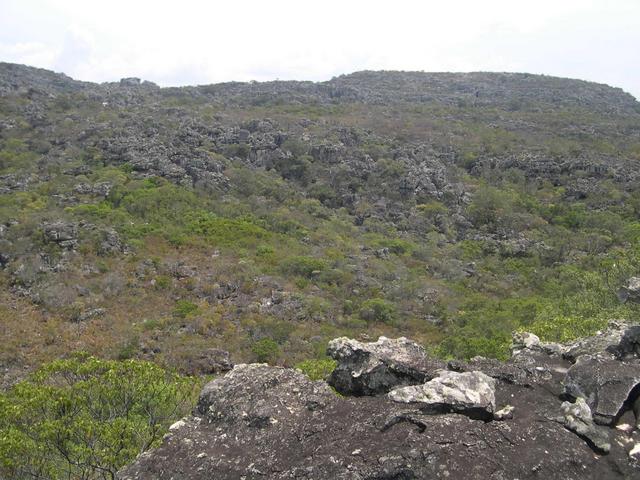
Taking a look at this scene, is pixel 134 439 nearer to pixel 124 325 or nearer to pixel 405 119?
pixel 124 325

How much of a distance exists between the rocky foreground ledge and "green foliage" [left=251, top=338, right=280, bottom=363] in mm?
12722

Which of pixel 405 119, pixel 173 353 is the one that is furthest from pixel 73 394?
pixel 405 119

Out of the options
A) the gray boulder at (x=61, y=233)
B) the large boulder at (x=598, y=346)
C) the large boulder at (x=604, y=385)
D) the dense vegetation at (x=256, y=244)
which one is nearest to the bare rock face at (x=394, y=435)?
the large boulder at (x=604, y=385)

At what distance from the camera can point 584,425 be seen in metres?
6.04

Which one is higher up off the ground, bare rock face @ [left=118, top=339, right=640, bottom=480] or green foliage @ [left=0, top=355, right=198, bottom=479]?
bare rock face @ [left=118, top=339, right=640, bottom=480]

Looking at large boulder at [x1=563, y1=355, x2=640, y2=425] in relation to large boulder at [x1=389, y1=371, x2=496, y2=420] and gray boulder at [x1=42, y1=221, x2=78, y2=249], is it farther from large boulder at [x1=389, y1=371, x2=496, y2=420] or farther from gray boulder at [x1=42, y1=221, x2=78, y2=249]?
gray boulder at [x1=42, y1=221, x2=78, y2=249]

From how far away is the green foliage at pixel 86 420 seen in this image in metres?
7.57

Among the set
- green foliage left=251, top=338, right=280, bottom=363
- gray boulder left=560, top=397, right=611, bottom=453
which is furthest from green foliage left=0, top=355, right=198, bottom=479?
green foliage left=251, top=338, right=280, bottom=363

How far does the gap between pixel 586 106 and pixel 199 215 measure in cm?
7568

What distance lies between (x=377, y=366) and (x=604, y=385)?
2924 millimetres

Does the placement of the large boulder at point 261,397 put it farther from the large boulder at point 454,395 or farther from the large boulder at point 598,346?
the large boulder at point 598,346

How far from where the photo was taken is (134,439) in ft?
26.6

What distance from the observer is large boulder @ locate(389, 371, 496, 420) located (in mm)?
6262

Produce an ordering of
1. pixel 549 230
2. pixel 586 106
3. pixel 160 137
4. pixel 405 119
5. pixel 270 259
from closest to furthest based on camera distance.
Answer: pixel 270 259, pixel 549 230, pixel 160 137, pixel 405 119, pixel 586 106
